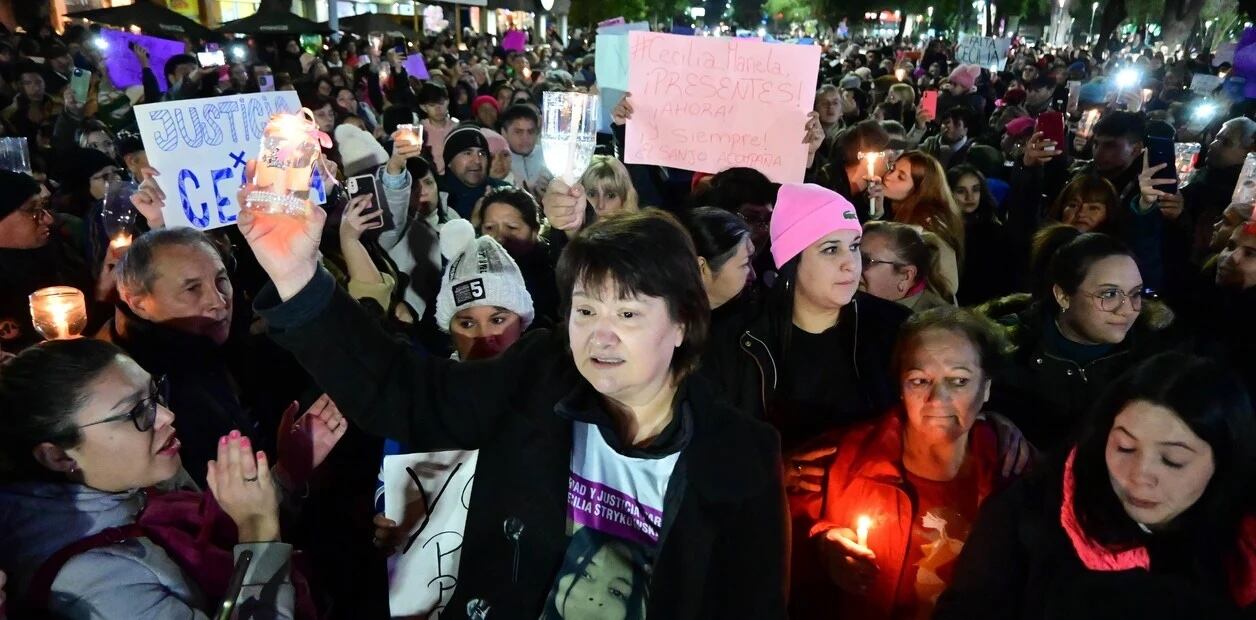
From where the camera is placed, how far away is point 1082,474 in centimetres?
196

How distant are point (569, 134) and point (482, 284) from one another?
2.20 ft

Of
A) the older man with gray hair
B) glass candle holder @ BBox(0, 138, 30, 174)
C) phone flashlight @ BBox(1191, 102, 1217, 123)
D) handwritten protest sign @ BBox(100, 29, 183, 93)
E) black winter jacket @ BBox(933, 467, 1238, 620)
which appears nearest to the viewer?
black winter jacket @ BBox(933, 467, 1238, 620)

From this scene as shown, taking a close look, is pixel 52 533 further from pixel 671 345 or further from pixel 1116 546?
pixel 1116 546

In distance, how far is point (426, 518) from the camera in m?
2.44

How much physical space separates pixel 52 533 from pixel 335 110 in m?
7.28

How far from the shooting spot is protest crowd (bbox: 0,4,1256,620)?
171cm

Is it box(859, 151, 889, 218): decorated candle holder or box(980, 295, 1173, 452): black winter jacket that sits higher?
box(859, 151, 889, 218): decorated candle holder

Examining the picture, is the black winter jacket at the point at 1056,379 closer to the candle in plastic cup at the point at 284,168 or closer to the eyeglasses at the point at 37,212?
the candle in plastic cup at the point at 284,168

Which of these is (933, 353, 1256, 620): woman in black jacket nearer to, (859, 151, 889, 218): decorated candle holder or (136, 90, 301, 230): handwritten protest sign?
(859, 151, 889, 218): decorated candle holder

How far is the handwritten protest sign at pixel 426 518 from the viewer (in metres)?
2.41

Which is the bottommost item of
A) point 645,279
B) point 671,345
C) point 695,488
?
point 695,488

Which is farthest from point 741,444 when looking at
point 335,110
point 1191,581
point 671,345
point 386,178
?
point 335,110

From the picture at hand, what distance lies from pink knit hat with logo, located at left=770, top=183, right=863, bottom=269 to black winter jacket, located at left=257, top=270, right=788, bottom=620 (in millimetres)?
1265

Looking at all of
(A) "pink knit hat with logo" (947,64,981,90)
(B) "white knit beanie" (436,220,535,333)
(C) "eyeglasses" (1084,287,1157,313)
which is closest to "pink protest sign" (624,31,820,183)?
(B) "white knit beanie" (436,220,535,333)
